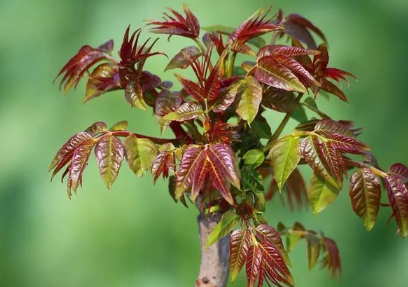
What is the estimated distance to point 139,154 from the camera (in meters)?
0.83

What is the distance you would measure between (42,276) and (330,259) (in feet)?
2.34

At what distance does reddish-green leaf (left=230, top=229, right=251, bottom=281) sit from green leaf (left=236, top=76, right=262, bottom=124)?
0.13 m

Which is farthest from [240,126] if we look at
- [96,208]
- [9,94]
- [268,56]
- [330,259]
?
[9,94]

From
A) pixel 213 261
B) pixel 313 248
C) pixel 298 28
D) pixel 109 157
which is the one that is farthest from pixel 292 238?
pixel 109 157

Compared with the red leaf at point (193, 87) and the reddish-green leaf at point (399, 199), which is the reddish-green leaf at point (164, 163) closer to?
the red leaf at point (193, 87)

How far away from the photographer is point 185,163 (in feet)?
2.50

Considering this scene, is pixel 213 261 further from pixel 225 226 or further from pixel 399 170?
pixel 399 170

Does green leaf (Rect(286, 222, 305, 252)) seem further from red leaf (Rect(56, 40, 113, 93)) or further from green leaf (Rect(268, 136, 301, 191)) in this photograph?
red leaf (Rect(56, 40, 113, 93))

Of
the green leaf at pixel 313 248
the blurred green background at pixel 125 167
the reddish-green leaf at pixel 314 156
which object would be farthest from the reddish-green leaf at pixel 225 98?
the blurred green background at pixel 125 167

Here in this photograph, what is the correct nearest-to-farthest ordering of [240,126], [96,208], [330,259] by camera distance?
[240,126]
[330,259]
[96,208]

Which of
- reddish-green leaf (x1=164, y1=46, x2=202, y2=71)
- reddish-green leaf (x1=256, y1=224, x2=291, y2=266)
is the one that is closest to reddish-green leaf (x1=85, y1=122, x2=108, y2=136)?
reddish-green leaf (x1=164, y1=46, x2=202, y2=71)

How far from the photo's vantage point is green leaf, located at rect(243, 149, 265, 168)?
0.88 metres

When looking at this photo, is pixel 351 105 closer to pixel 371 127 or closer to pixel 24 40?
pixel 371 127

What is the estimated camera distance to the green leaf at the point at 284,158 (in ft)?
2.71
